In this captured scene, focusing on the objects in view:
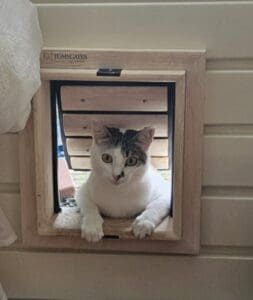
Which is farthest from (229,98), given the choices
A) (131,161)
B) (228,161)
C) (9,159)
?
(9,159)

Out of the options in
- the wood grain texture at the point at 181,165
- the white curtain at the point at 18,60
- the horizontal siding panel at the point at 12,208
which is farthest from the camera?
the horizontal siding panel at the point at 12,208

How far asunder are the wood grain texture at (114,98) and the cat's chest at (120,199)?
160 millimetres

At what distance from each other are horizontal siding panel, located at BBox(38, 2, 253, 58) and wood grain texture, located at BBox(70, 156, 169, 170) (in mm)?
256

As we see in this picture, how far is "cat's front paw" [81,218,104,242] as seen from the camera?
38.0 inches

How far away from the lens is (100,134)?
995 mm

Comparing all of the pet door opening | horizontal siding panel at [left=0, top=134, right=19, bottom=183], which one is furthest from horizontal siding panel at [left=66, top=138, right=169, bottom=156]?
horizontal siding panel at [left=0, top=134, right=19, bottom=183]

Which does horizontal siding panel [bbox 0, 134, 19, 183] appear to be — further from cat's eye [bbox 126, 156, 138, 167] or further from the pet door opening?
cat's eye [bbox 126, 156, 138, 167]

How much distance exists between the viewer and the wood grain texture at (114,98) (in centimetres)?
Answer: 99

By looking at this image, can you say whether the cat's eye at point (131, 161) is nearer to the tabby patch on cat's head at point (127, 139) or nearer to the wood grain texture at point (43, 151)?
the tabby patch on cat's head at point (127, 139)

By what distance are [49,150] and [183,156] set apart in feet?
0.88

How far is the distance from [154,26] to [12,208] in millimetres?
460

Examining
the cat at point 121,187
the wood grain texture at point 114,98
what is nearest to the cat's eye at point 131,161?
the cat at point 121,187

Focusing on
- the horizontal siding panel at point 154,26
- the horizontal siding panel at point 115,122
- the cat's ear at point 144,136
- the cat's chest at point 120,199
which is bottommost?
the cat's chest at point 120,199

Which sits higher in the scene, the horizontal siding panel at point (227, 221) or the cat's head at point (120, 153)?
the cat's head at point (120, 153)
